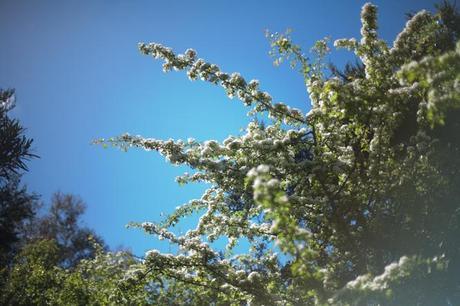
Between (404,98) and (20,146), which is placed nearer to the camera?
(404,98)

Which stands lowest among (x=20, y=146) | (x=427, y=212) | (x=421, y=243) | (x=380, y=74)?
(x=421, y=243)

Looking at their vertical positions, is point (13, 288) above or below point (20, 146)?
below

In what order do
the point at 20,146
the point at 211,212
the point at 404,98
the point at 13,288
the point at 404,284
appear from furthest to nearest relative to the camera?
1. the point at 20,146
2. the point at 13,288
3. the point at 211,212
4. the point at 404,284
5. the point at 404,98

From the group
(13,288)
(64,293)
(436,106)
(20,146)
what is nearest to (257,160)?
(436,106)

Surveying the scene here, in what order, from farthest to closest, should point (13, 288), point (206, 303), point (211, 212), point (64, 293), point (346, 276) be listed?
point (13, 288)
point (64, 293)
point (206, 303)
point (211, 212)
point (346, 276)

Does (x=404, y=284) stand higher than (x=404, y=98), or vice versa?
(x=404, y=98)

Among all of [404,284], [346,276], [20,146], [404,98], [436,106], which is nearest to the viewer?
[436,106]

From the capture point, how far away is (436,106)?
292 cm

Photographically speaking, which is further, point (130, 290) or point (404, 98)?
point (130, 290)

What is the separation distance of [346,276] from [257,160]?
2.50 m

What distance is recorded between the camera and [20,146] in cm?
1520

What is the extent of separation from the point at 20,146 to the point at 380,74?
15457 millimetres

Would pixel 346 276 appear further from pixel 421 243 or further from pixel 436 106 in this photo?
pixel 436 106

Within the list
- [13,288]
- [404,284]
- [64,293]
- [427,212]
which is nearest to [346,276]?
[404,284]
